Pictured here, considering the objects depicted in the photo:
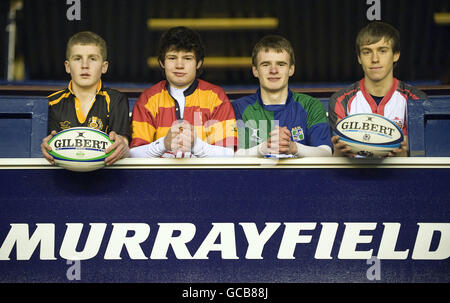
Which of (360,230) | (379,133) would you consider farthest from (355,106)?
(360,230)

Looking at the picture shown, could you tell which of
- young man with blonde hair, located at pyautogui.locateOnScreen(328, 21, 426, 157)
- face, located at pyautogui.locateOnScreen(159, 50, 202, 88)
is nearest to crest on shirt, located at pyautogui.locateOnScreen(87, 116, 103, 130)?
face, located at pyautogui.locateOnScreen(159, 50, 202, 88)

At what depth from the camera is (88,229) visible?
3213 mm

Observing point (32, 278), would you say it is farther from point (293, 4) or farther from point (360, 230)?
point (293, 4)

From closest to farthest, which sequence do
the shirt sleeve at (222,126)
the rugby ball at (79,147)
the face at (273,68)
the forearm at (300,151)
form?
the rugby ball at (79,147), the forearm at (300,151), the shirt sleeve at (222,126), the face at (273,68)

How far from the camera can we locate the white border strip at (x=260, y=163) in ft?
10.5

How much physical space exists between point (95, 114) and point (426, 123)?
1.93 meters

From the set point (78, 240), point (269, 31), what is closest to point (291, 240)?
point (78, 240)

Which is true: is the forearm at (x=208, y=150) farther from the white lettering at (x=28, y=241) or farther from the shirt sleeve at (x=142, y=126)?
the white lettering at (x=28, y=241)

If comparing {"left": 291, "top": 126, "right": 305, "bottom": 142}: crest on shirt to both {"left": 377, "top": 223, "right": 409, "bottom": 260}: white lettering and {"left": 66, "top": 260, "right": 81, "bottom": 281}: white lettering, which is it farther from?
{"left": 66, "top": 260, "right": 81, "bottom": 281}: white lettering

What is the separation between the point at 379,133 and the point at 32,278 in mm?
1963

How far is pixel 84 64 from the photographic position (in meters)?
3.51

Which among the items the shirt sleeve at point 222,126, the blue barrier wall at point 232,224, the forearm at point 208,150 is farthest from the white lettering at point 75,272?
the shirt sleeve at point 222,126

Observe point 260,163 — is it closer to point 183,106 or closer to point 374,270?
point 183,106

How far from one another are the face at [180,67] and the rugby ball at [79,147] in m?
0.64
